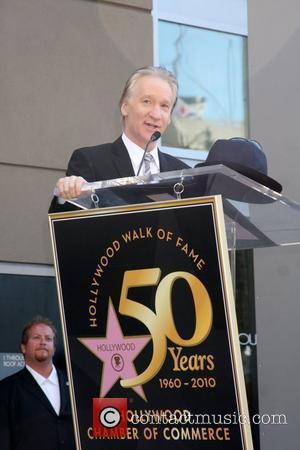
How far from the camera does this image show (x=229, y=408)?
2604mm

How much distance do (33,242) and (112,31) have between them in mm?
1863

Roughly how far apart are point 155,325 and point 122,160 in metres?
0.91

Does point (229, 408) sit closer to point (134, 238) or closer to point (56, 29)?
point (134, 238)

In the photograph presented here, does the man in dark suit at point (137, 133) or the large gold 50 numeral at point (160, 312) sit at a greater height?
the man in dark suit at point (137, 133)

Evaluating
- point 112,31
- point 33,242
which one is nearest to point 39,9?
point 112,31

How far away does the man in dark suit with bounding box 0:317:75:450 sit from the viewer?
212 inches

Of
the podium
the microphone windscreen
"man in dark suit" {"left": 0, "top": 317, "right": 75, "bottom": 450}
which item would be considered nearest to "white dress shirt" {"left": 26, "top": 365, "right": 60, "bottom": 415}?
"man in dark suit" {"left": 0, "top": 317, "right": 75, "bottom": 450}

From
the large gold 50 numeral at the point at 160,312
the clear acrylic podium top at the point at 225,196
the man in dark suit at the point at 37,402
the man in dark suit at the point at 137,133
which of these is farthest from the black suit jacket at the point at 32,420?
the large gold 50 numeral at the point at 160,312

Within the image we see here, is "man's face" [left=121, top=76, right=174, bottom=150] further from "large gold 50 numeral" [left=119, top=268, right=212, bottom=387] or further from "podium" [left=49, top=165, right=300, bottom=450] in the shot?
"large gold 50 numeral" [left=119, top=268, right=212, bottom=387]

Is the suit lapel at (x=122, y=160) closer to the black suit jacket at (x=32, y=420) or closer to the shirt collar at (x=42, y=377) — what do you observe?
the black suit jacket at (x=32, y=420)

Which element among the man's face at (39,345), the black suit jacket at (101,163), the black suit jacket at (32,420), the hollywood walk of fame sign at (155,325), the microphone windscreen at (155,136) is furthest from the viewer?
the man's face at (39,345)

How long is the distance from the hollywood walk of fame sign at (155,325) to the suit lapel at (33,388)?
280 cm

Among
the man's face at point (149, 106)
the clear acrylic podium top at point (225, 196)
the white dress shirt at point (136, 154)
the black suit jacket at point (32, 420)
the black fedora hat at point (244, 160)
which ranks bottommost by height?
the black suit jacket at point (32, 420)

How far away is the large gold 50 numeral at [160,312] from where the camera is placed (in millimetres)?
2641
